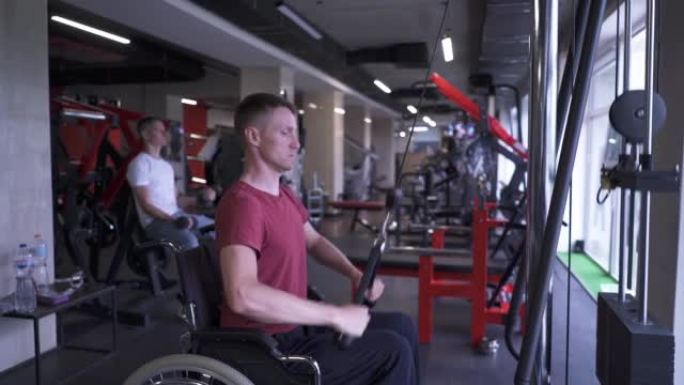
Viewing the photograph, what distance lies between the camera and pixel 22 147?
9.14 ft

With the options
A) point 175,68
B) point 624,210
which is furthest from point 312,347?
point 175,68

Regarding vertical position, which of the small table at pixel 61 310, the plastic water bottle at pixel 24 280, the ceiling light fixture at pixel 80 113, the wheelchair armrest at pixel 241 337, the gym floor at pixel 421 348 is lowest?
the gym floor at pixel 421 348

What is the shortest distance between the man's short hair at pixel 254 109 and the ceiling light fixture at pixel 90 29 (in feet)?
14.8

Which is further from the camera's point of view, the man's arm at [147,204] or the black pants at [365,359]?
the man's arm at [147,204]

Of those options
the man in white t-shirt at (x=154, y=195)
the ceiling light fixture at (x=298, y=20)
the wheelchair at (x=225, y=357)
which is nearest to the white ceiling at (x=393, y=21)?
the ceiling light fixture at (x=298, y=20)

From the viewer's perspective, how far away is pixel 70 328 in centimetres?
344

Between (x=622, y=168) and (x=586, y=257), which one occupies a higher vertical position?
(x=622, y=168)

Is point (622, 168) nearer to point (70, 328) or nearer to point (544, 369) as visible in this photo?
point (544, 369)

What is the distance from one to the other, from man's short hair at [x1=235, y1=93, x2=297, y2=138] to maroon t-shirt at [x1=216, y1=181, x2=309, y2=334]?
19 centimetres

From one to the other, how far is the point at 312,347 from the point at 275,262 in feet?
0.90

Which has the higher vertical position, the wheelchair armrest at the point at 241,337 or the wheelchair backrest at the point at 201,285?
the wheelchair backrest at the point at 201,285

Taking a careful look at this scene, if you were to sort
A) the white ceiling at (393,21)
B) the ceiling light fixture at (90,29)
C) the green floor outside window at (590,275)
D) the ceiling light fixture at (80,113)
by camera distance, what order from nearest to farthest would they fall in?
1. the ceiling light fixture at (80,113)
2. the green floor outside window at (590,275)
3. the white ceiling at (393,21)
4. the ceiling light fixture at (90,29)

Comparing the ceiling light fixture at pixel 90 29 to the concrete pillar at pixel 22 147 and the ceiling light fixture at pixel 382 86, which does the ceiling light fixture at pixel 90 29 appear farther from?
the ceiling light fixture at pixel 382 86

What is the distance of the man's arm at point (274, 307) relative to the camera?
1.37 metres
